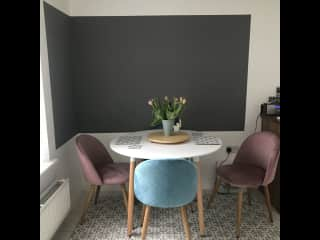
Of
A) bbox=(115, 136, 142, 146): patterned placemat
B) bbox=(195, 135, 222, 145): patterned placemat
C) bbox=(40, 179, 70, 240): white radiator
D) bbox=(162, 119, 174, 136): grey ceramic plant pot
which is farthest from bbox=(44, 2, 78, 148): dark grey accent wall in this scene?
bbox=(195, 135, 222, 145): patterned placemat

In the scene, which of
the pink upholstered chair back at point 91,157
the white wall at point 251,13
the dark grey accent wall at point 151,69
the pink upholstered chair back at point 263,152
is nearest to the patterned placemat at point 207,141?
the pink upholstered chair back at point 263,152

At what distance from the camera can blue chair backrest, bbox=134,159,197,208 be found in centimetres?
181

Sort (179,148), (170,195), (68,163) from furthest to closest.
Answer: (68,163)
(179,148)
(170,195)

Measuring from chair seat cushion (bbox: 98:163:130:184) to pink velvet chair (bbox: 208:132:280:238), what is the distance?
2.87 ft

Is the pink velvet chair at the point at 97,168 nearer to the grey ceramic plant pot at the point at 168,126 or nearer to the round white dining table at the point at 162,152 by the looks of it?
the round white dining table at the point at 162,152

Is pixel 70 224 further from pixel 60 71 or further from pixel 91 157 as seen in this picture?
pixel 60 71

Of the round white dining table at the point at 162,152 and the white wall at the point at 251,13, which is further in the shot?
the white wall at the point at 251,13

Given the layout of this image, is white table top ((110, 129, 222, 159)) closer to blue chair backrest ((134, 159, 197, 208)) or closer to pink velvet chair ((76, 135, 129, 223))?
blue chair backrest ((134, 159, 197, 208))

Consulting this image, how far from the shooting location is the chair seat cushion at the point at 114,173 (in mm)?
2316

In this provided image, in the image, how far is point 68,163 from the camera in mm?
2721
